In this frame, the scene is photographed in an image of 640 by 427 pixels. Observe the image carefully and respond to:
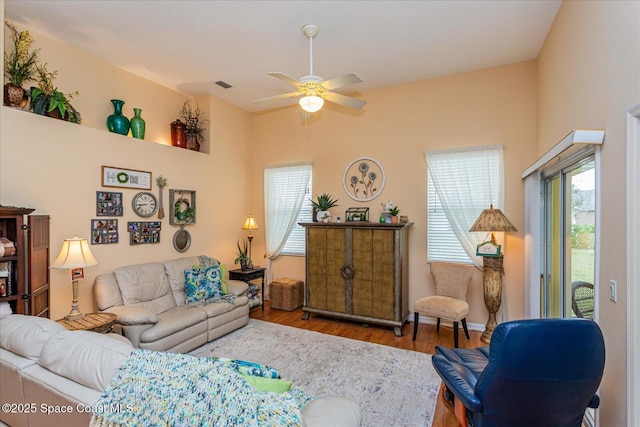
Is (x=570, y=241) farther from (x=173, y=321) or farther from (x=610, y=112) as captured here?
(x=173, y=321)

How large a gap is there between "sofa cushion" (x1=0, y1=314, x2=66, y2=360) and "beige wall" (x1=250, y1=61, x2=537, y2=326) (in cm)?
372

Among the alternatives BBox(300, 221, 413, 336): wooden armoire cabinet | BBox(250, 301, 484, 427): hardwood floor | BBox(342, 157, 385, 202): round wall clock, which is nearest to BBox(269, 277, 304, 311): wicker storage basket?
BBox(250, 301, 484, 427): hardwood floor

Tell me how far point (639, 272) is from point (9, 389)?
338 centimetres

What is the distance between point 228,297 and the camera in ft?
13.1

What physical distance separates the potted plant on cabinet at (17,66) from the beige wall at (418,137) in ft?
10.5

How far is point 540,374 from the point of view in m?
1.57

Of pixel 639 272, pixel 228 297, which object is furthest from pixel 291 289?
pixel 639 272

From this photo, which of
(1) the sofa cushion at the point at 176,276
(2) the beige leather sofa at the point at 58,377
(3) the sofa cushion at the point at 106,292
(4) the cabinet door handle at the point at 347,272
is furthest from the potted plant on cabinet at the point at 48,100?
(4) the cabinet door handle at the point at 347,272

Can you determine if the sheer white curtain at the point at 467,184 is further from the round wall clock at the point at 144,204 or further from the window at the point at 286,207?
the round wall clock at the point at 144,204

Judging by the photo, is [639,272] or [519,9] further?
[519,9]

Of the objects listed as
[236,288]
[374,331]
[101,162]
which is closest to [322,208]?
[236,288]

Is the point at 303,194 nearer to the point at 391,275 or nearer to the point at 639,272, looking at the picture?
the point at 391,275

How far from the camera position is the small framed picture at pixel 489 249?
354 cm

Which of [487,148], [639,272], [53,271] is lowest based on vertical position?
[53,271]
